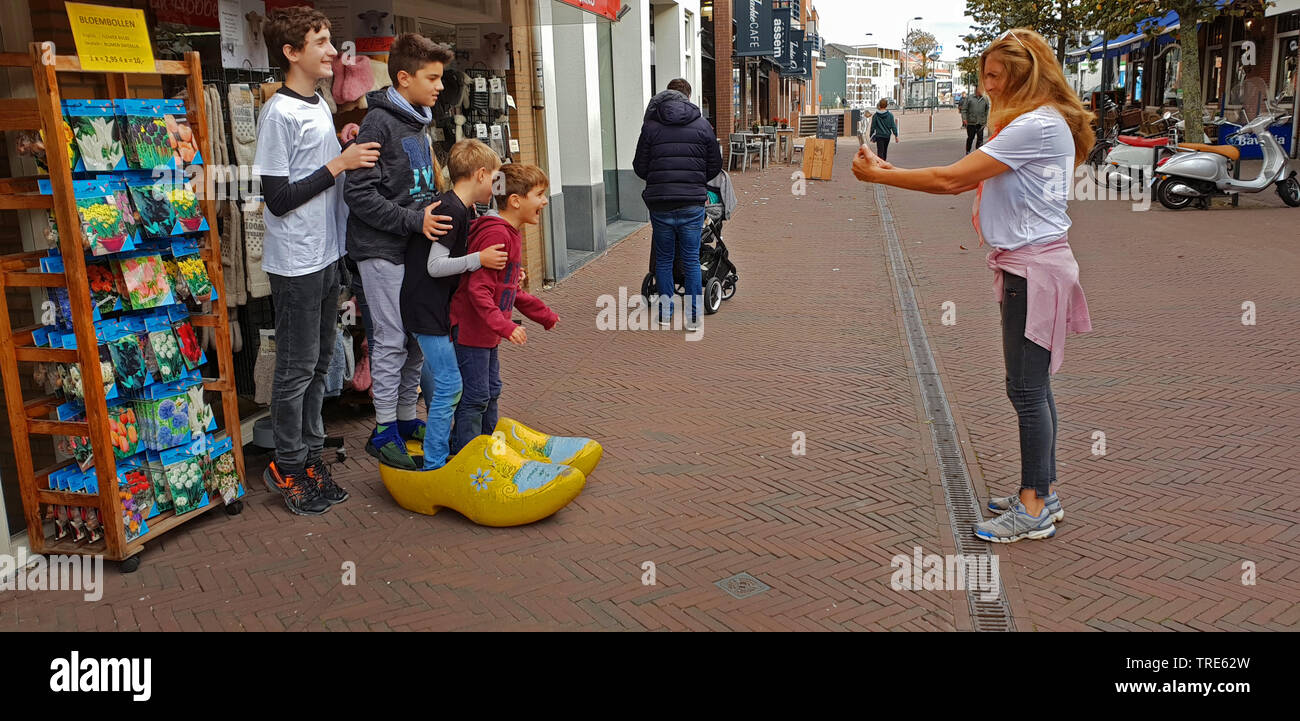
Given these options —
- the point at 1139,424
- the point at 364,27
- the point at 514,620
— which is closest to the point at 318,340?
the point at 514,620

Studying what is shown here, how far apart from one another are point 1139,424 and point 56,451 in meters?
5.19

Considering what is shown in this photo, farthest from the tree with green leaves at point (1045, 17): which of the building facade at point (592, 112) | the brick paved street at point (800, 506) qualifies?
the brick paved street at point (800, 506)

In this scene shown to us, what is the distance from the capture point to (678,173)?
7.86m

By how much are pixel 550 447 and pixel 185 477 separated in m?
1.55

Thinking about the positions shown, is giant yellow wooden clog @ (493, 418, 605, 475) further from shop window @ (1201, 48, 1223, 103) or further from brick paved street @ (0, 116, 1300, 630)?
shop window @ (1201, 48, 1223, 103)

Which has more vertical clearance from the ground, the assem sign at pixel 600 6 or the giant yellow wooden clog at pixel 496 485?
the assem sign at pixel 600 6

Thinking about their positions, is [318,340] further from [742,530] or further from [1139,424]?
[1139,424]

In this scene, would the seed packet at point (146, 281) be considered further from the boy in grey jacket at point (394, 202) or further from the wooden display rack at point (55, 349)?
the boy in grey jacket at point (394, 202)

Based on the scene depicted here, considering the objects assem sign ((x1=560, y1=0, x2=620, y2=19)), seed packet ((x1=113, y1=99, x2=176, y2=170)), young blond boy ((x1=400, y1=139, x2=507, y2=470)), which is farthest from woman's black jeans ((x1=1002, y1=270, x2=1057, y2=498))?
assem sign ((x1=560, y1=0, x2=620, y2=19))

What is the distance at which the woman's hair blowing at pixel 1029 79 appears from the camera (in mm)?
3764

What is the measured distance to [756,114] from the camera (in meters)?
32.3

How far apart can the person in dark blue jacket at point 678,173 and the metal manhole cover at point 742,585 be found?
4379 mm

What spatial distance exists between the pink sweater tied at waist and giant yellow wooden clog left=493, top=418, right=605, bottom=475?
78.7 inches

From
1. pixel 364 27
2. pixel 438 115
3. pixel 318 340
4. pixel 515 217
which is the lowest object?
pixel 318 340
